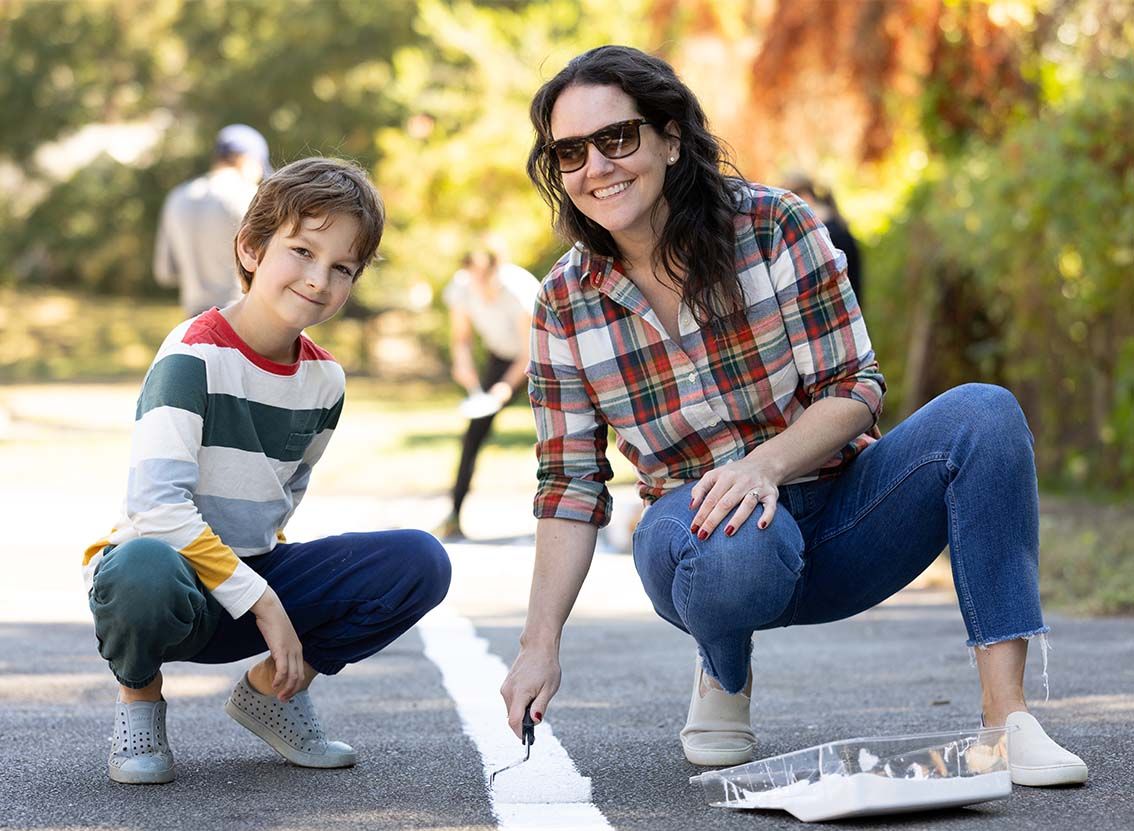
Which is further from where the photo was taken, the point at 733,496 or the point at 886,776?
the point at 733,496

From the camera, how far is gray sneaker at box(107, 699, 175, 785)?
10.9ft

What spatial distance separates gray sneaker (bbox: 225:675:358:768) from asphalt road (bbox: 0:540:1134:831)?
1.7 inches

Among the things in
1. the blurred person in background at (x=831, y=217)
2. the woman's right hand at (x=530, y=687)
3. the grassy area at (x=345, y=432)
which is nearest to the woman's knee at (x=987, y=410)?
the woman's right hand at (x=530, y=687)

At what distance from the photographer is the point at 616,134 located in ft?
11.2

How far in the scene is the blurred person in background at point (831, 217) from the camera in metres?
8.24

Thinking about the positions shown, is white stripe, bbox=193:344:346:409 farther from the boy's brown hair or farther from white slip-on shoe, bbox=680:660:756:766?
white slip-on shoe, bbox=680:660:756:766

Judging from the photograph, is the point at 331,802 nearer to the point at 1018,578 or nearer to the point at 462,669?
the point at 1018,578

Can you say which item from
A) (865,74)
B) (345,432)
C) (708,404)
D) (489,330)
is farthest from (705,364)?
(345,432)

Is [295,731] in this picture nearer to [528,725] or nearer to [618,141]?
[528,725]

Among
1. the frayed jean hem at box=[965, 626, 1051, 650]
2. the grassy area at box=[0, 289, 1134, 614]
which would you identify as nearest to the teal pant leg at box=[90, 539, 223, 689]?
the frayed jean hem at box=[965, 626, 1051, 650]

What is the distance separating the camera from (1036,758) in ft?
10.2

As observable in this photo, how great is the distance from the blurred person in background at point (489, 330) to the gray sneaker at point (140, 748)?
19.3 ft

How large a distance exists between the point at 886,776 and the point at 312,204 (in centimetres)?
170

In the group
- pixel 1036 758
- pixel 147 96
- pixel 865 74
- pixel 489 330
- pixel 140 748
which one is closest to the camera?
pixel 1036 758
